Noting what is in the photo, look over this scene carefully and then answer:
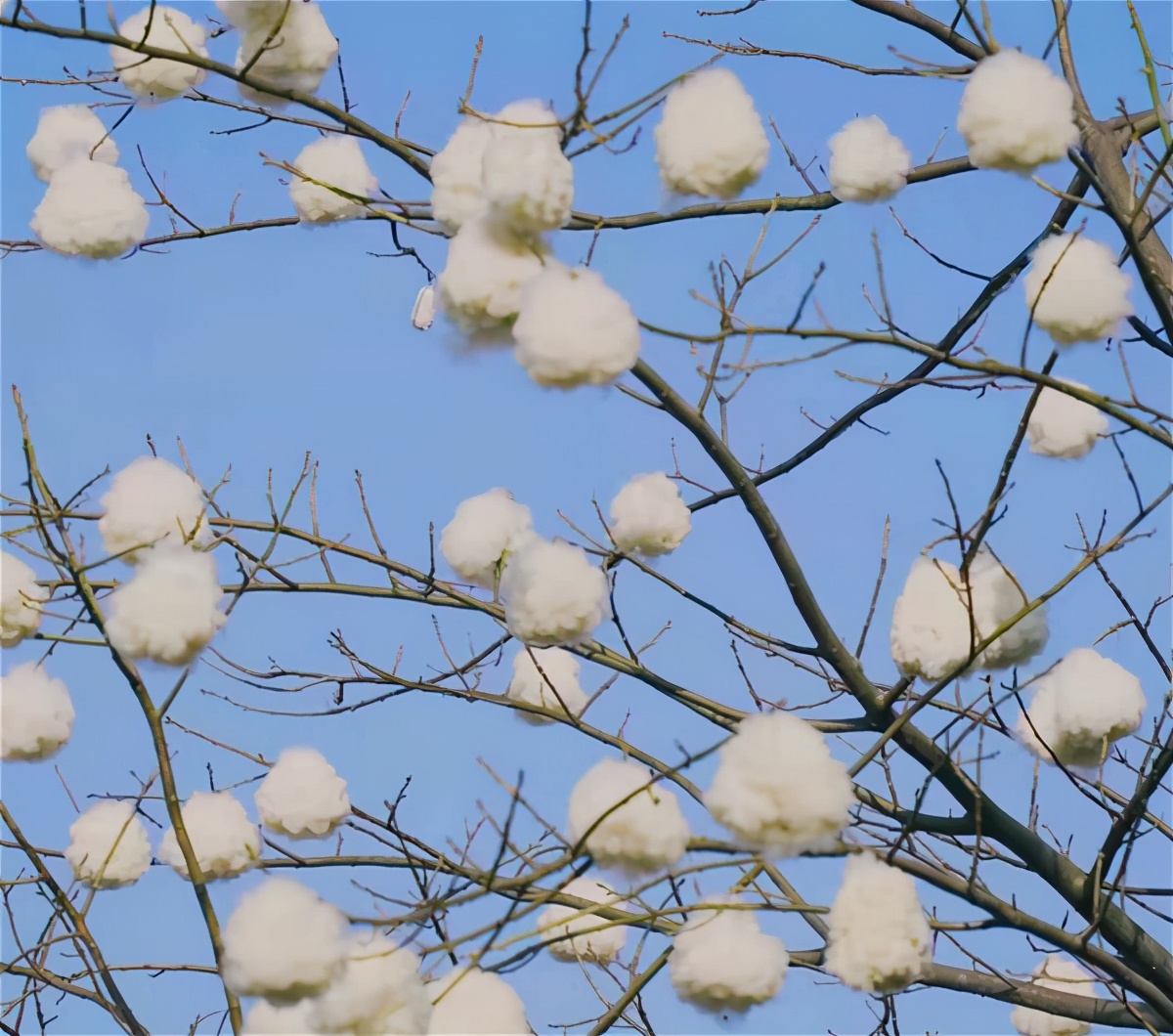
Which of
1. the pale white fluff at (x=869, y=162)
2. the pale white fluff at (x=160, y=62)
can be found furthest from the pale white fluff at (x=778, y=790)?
the pale white fluff at (x=160, y=62)

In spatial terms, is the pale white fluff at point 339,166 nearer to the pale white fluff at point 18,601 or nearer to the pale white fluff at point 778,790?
the pale white fluff at point 18,601

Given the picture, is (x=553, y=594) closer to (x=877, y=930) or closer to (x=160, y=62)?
(x=877, y=930)

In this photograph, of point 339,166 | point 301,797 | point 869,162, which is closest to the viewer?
point 869,162

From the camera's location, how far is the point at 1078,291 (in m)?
2.40

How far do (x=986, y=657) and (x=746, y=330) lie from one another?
2.98ft

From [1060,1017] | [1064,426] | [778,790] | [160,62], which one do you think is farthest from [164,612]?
[1060,1017]

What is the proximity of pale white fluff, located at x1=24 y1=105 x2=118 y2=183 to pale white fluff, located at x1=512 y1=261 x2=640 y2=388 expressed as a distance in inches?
Answer: 72.3

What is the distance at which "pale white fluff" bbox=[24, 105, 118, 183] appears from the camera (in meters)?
3.47

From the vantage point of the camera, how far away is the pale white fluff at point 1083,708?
300 centimetres

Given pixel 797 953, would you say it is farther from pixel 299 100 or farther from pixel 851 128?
pixel 299 100

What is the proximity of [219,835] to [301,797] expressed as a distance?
419 mm

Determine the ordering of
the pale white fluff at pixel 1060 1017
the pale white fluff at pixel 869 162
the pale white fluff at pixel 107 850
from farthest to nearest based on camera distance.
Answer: the pale white fluff at pixel 1060 1017
the pale white fluff at pixel 107 850
the pale white fluff at pixel 869 162

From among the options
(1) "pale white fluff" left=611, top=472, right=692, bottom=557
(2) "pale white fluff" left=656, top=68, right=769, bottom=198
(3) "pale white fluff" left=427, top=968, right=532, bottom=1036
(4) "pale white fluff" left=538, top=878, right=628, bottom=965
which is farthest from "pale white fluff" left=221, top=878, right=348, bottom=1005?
(4) "pale white fluff" left=538, top=878, right=628, bottom=965

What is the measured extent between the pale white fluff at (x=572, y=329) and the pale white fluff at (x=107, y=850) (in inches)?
81.2
